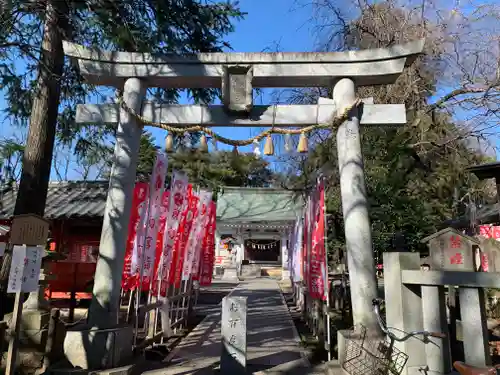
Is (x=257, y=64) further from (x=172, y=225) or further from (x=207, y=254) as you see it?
(x=207, y=254)

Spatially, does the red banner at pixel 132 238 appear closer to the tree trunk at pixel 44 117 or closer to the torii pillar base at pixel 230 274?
the tree trunk at pixel 44 117

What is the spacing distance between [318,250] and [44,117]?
5626mm

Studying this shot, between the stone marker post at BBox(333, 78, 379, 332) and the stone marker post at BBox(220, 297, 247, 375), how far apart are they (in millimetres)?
1635

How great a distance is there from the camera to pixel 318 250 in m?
7.21

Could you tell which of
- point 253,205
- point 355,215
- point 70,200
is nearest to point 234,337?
point 355,215

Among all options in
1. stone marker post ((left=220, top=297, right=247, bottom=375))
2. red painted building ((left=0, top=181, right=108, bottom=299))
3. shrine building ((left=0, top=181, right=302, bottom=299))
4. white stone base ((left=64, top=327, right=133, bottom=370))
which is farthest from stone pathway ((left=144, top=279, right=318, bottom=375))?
red painted building ((left=0, top=181, right=108, bottom=299))

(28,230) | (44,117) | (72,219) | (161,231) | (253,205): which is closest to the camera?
(28,230)

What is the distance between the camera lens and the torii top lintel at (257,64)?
6.29m

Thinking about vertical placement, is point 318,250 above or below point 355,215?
below

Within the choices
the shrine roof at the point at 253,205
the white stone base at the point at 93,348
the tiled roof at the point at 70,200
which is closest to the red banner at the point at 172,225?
the white stone base at the point at 93,348

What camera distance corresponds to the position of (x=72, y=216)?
11172mm

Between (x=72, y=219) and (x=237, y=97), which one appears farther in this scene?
(x=72, y=219)

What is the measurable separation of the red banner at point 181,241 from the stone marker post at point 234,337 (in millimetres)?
2502

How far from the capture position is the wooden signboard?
412 cm
